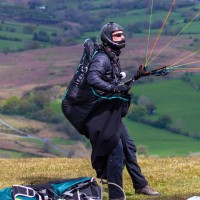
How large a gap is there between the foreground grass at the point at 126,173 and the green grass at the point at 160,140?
76.7ft

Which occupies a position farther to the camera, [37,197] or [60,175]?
[60,175]

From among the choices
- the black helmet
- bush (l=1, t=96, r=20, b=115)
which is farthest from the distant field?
the black helmet

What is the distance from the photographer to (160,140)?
42281 mm

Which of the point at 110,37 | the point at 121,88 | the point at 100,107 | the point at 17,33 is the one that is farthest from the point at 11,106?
the point at 121,88

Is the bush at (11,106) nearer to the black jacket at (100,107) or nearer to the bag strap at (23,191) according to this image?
the black jacket at (100,107)

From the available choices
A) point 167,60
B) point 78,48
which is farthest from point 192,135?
point 78,48

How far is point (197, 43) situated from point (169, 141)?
1236 centimetres

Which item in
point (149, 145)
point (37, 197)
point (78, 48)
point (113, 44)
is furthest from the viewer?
point (78, 48)

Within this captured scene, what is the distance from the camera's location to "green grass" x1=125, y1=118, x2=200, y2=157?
3888 centimetres

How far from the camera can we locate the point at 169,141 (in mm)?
42562

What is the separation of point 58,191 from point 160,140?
3353 cm

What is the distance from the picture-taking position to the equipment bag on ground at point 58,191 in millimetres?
8633

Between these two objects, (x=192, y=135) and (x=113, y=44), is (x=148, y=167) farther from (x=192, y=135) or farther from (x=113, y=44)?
(x=192, y=135)

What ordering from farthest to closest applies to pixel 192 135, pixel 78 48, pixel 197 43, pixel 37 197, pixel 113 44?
pixel 78 48, pixel 197 43, pixel 192 135, pixel 113 44, pixel 37 197
